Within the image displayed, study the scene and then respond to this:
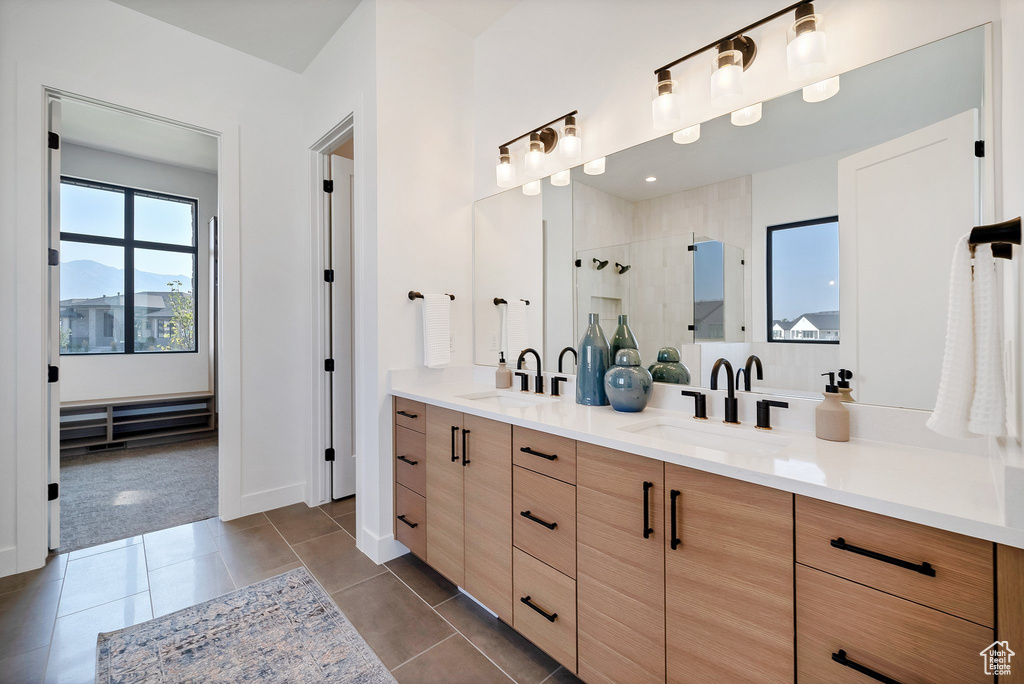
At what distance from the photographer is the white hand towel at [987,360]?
768 mm

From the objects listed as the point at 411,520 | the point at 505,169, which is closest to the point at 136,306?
the point at 411,520

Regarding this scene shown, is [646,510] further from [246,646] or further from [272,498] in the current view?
[272,498]

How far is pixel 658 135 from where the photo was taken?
1748mm

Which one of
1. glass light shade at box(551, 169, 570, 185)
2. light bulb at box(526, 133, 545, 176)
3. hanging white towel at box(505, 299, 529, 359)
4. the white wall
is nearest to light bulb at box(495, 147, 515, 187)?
light bulb at box(526, 133, 545, 176)

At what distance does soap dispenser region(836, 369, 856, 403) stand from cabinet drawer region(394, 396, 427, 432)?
5.15ft

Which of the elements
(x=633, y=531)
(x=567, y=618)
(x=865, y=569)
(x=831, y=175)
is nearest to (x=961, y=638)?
(x=865, y=569)

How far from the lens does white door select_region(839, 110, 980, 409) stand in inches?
44.5

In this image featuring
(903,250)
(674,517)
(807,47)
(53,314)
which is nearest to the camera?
(674,517)

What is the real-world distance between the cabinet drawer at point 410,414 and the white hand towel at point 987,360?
5.81ft

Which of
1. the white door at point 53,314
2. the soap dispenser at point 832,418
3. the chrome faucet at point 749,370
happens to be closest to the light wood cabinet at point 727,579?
the soap dispenser at point 832,418

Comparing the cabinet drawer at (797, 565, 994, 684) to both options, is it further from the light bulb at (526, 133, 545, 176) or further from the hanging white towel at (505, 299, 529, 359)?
the light bulb at (526, 133, 545, 176)

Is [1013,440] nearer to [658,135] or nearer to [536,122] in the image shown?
A: [658,135]

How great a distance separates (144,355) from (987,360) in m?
6.23

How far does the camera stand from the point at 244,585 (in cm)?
201
